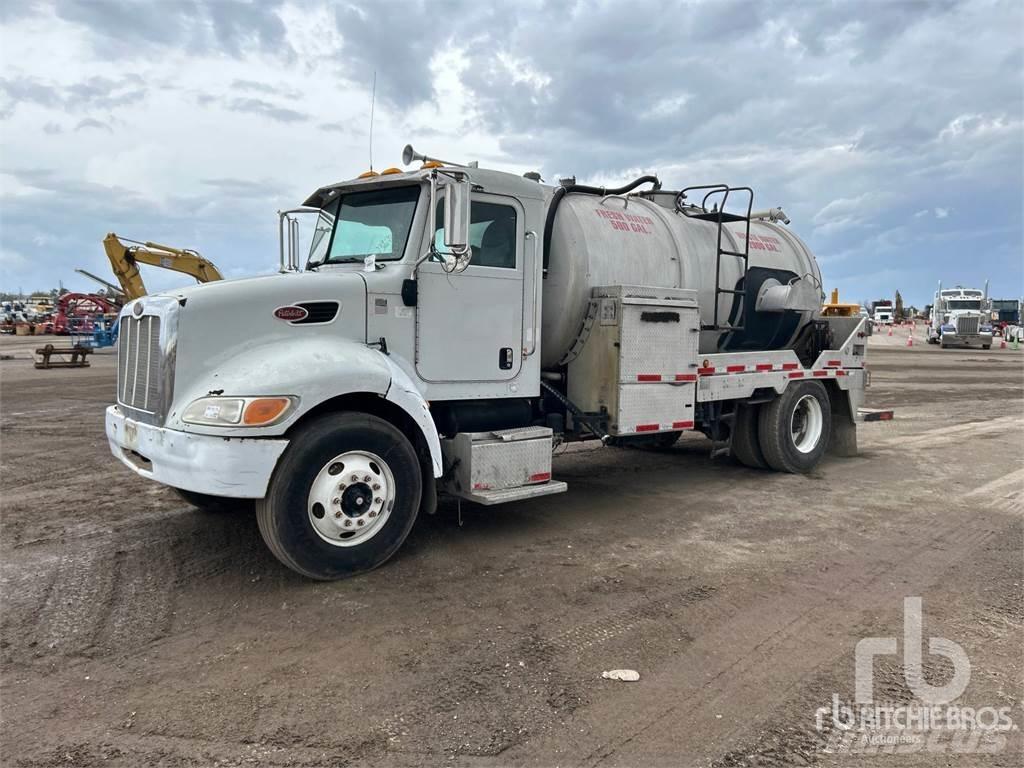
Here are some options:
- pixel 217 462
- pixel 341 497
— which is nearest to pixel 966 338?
pixel 341 497

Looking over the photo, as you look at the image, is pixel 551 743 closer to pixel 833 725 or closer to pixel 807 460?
pixel 833 725

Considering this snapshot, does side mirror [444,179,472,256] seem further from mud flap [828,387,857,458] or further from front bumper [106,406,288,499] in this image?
mud flap [828,387,857,458]

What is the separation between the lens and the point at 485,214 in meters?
6.03

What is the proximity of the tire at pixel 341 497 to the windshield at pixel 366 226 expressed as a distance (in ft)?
4.83

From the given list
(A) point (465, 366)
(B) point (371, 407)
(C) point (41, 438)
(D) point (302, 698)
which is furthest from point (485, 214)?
(C) point (41, 438)

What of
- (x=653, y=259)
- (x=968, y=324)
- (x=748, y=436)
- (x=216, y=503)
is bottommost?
(x=216, y=503)

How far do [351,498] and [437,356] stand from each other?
133cm

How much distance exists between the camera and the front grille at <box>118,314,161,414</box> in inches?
197

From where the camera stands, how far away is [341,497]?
4922mm

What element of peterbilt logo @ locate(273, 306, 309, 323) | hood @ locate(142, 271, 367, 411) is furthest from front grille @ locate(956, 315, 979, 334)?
peterbilt logo @ locate(273, 306, 309, 323)

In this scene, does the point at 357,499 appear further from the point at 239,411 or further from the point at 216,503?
the point at 216,503

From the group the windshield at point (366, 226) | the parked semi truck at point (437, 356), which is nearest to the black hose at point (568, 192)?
the parked semi truck at point (437, 356)

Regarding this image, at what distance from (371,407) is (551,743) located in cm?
284

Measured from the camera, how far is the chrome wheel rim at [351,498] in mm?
4855
